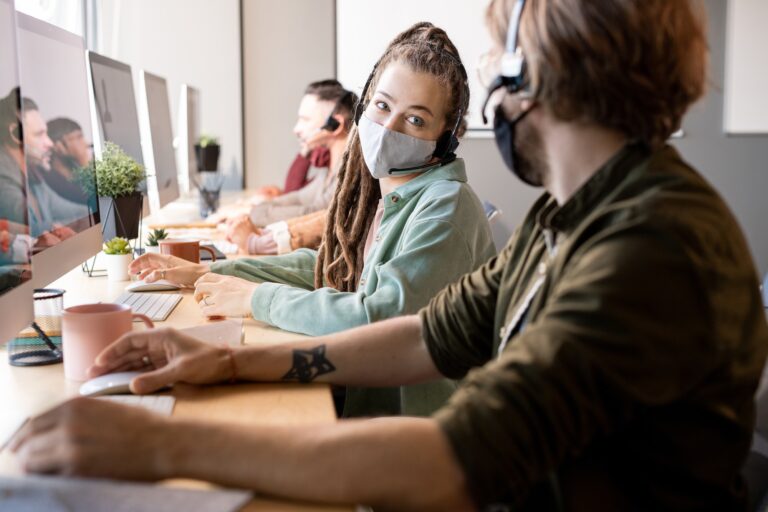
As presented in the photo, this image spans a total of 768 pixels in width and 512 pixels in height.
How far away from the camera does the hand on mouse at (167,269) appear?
6.29 feet

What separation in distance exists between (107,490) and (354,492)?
221mm

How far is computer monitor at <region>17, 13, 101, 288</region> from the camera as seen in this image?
140cm

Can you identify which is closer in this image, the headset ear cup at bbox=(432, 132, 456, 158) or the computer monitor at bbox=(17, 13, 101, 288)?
the computer monitor at bbox=(17, 13, 101, 288)

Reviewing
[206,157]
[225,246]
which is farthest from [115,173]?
[206,157]

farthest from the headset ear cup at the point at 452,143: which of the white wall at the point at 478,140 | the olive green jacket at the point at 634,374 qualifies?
the white wall at the point at 478,140

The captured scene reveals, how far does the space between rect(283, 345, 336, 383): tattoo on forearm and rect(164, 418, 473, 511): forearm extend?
0.38 metres

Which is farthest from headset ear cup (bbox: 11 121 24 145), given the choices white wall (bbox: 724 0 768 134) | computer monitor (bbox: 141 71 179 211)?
white wall (bbox: 724 0 768 134)

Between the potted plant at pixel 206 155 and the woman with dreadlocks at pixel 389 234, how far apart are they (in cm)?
268

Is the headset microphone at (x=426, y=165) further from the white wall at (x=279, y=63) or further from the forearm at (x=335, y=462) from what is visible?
the white wall at (x=279, y=63)

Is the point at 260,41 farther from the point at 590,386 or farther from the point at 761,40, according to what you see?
the point at 590,386

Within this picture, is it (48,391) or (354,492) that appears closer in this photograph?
(354,492)

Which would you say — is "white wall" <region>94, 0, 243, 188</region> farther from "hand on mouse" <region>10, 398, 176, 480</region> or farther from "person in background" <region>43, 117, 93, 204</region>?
"hand on mouse" <region>10, 398, 176, 480</region>

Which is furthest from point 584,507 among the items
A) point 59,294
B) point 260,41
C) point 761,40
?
point 260,41

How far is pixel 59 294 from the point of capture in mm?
1418
